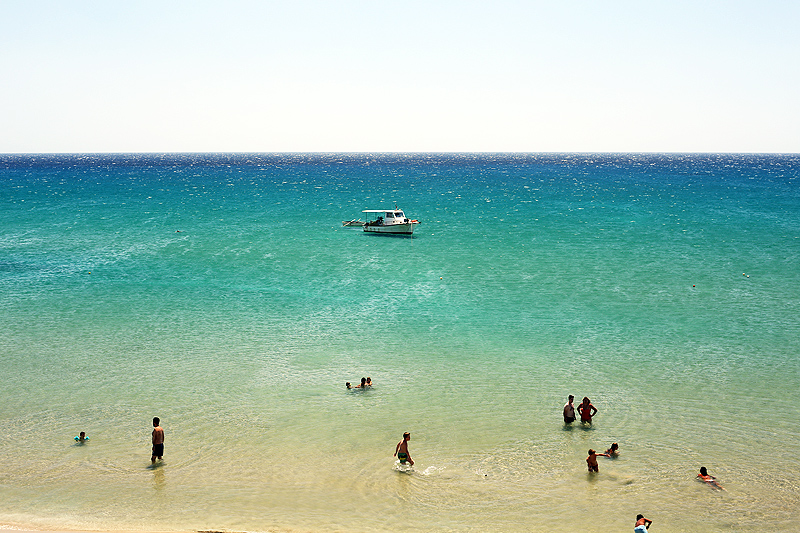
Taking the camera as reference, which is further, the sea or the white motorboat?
the white motorboat

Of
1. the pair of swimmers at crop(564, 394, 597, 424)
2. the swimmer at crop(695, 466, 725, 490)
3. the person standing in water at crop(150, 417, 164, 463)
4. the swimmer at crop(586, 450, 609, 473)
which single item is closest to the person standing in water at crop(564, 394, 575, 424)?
the pair of swimmers at crop(564, 394, 597, 424)

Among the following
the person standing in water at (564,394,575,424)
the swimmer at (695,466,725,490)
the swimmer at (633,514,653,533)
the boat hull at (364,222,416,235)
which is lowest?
the swimmer at (695,466,725,490)

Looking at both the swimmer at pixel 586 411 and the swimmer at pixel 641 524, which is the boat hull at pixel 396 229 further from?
the swimmer at pixel 641 524

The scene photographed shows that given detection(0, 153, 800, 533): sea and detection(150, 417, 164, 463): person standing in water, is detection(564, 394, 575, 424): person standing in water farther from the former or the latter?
detection(150, 417, 164, 463): person standing in water

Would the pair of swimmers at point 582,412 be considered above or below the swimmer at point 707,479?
above

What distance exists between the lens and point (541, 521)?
17078 millimetres

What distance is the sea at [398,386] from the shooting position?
1789 cm

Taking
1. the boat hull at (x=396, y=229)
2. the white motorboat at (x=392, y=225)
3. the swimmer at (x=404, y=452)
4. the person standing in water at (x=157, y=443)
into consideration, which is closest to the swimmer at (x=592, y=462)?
the swimmer at (x=404, y=452)

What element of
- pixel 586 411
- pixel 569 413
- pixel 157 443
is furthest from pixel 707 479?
pixel 157 443

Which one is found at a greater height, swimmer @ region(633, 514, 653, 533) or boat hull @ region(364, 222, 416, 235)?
boat hull @ region(364, 222, 416, 235)

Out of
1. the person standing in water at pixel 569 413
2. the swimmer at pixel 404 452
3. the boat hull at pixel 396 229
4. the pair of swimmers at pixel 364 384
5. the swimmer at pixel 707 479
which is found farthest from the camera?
the boat hull at pixel 396 229

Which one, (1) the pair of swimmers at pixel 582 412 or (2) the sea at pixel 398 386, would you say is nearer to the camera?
(2) the sea at pixel 398 386

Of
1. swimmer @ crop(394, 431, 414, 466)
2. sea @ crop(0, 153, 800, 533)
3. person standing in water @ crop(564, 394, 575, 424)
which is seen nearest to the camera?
sea @ crop(0, 153, 800, 533)

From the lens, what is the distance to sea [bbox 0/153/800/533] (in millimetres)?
17891
